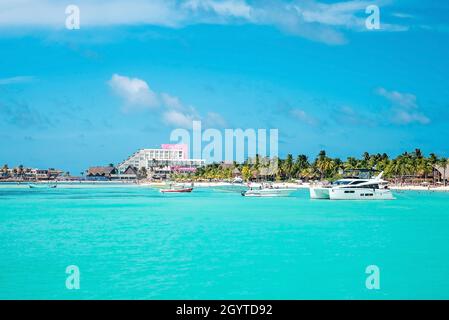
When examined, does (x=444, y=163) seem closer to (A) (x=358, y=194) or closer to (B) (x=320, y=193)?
(B) (x=320, y=193)

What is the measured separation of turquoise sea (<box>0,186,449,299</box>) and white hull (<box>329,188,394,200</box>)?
77.0 feet

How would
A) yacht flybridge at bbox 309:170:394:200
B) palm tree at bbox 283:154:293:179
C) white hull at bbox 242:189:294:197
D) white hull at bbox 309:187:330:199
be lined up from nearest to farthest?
1. yacht flybridge at bbox 309:170:394:200
2. white hull at bbox 309:187:330:199
3. white hull at bbox 242:189:294:197
4. palm tree at bbox 283:154:293:179

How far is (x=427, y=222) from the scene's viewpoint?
45.5 m

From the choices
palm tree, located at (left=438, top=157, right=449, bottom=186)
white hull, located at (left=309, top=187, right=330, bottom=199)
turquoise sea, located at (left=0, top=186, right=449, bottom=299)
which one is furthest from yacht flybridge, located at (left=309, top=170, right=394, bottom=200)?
palm tree, located at (left=438, top=157, right=449, bottom=186)

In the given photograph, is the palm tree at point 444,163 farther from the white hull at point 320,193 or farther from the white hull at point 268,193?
the white hull at point 320,193

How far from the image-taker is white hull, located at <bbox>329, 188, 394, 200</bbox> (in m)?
69.9

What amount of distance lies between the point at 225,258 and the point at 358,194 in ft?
151

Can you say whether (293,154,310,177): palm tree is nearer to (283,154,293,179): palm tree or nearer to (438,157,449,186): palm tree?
(283,154,293,179): palm tree

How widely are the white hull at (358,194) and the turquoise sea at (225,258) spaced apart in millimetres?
23461

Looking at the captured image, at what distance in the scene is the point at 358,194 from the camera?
2756 inches

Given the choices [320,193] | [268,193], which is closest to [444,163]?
[268,193]
